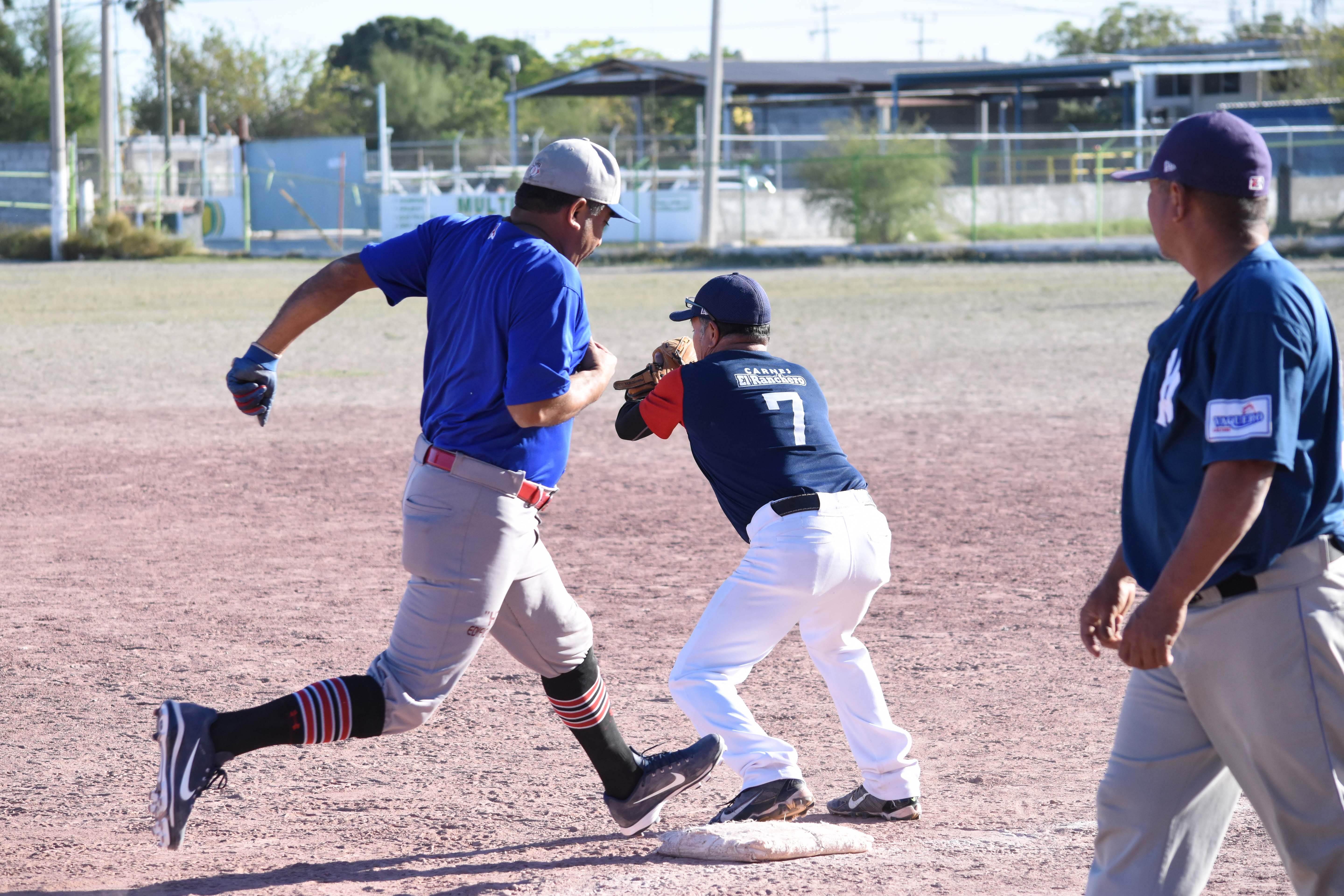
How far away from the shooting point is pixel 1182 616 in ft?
→ 8.47

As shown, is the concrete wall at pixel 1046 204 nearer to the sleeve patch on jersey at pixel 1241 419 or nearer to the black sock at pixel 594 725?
the black sock at pixel 594 725

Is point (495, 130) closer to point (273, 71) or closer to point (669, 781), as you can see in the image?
point (273, 71)

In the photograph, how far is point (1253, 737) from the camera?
8.64 feet

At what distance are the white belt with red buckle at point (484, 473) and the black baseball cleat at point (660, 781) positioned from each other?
0.87 metres

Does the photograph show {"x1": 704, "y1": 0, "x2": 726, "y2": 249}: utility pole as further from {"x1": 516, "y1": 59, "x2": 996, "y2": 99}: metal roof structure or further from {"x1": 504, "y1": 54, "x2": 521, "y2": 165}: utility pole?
{"x1": 516, "y1": 59, "x2": 996, "y2": 99}: metal roof structure

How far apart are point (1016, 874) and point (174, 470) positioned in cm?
733

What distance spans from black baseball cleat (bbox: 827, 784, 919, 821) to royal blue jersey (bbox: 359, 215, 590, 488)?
128 centimetres

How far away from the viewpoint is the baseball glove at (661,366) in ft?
14.5

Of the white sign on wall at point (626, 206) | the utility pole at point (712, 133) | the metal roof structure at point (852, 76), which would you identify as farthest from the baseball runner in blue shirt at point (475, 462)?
the metal roof structure at point (852, 76)

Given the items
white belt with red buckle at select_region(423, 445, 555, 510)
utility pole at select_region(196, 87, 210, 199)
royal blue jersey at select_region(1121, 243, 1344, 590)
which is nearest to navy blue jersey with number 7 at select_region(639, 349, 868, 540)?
white belt with red buckle at select_region(423, 445, 555, 510)

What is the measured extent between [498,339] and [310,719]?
1.04 meters

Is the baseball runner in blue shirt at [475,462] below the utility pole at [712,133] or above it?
below

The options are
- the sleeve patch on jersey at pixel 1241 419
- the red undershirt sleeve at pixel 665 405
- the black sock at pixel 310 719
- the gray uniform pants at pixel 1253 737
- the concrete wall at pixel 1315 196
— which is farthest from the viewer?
the concrete wall at pixel 1315 196

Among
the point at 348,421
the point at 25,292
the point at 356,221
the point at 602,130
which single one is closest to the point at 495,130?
the point at 602,130
